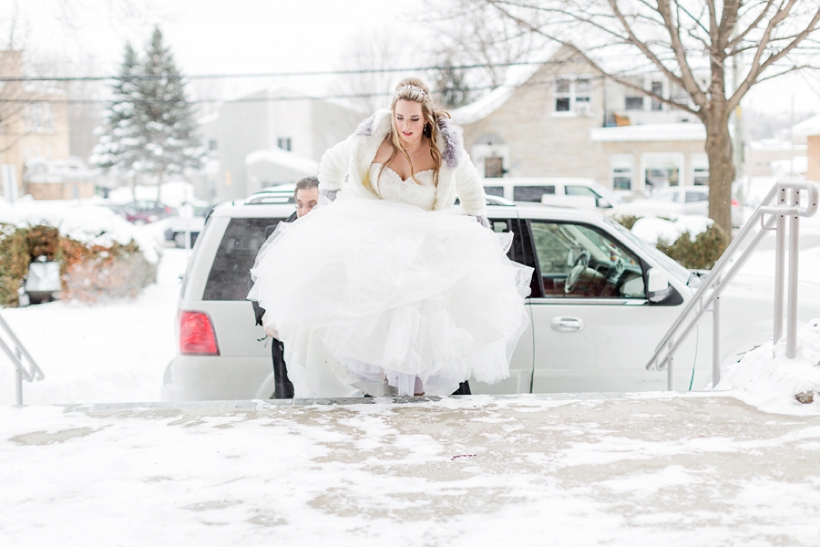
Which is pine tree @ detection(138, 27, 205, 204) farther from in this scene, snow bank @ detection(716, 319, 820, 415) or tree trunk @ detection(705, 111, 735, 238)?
snow bank @ detection(716, 319, 820, 415)

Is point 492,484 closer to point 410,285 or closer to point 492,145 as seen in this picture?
point 410,285

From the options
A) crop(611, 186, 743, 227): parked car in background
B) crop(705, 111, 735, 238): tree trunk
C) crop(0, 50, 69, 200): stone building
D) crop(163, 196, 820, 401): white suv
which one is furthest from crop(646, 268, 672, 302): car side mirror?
crop(611, 186, 743, 227): parked car in background

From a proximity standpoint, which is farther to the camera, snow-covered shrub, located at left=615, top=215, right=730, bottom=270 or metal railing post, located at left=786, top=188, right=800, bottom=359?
snow-covered shrub, located at left=615, top=215, right=730, bottom=270

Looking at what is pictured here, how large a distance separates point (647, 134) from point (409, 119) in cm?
3059

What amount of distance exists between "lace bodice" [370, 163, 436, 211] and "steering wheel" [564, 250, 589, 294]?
1571mm

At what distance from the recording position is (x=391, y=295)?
3.50 m

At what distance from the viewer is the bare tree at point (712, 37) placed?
10.2 m

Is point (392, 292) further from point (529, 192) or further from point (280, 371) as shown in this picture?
point (529, 192)

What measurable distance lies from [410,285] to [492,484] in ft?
3.50

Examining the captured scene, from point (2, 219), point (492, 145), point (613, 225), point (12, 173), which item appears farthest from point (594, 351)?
point (492, 145)

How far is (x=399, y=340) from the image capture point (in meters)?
3.47

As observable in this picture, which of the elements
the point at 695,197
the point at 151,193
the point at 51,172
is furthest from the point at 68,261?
the point at 151,193

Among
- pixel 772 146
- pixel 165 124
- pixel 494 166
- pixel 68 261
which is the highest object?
pixel 165 124

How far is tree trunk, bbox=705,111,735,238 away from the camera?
37.4ft
